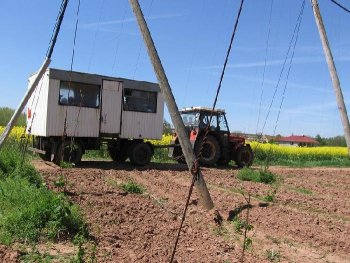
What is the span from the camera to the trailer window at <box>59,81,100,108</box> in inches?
551

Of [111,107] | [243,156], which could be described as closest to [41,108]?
[111,107]

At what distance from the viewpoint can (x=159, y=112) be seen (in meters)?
16.1

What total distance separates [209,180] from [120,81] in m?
4.70

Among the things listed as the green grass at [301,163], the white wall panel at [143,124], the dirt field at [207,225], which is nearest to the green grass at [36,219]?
the dirt field at [207,225]

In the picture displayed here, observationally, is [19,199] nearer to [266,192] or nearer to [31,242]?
[31,242]

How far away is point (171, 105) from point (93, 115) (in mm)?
6905

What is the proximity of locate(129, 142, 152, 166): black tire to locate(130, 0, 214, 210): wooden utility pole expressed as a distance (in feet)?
24.7

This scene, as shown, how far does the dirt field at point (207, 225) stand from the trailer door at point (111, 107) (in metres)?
4.35

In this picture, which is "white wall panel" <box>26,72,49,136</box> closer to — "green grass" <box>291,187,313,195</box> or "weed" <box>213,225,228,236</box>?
"green grass" <box>291,187,313,195</box>

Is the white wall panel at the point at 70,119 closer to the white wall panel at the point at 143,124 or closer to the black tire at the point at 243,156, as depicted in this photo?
the white wall panel at the point at 143,124

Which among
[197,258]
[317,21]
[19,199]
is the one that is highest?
[317,21]

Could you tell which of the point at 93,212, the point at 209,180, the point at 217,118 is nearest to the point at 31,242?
the point at 93,212

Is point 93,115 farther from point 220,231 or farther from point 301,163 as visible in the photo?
point 301,163

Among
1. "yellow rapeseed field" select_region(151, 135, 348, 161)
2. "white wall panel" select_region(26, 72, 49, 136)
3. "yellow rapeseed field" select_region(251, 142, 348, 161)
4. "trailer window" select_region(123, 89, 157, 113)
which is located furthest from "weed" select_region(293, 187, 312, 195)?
"yellow rapeseed field" select_region(251, 142, 348, 161)
